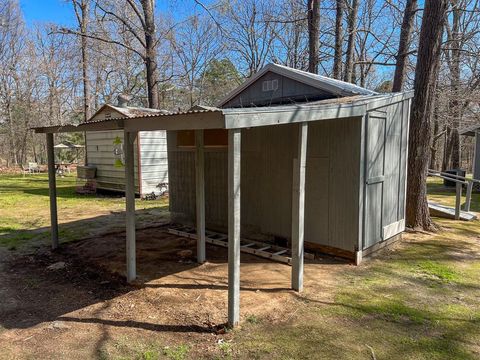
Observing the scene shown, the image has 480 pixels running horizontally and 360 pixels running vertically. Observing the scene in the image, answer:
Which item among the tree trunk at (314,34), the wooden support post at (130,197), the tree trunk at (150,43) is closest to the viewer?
the wooden support post at (130,197)

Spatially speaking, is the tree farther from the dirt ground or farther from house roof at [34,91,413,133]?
house roof at [34,91,413,133]

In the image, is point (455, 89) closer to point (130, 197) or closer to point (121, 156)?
point (121, 156)

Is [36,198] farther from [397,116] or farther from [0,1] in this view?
[0,1]

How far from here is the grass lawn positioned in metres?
2.75

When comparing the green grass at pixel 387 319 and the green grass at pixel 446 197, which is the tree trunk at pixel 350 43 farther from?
the green grass at pixel 387 319

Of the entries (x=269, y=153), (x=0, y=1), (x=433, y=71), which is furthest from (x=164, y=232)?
(x=0, y=1)

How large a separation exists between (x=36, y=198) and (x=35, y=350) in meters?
9.85

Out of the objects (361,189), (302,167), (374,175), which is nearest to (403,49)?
(374,175)

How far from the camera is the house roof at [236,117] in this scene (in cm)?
290

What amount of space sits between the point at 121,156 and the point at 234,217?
9.06m

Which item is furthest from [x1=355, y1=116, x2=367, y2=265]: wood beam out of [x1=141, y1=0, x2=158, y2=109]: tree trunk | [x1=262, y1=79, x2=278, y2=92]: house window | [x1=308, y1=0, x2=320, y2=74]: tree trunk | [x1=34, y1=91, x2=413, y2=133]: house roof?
[x1=141, y1=0, x2=158, y2=109]: tree trunk

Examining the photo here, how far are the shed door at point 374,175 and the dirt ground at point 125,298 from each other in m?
0.75

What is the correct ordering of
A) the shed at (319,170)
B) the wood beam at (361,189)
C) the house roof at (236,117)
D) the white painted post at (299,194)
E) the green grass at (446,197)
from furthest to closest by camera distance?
the green grass at (446,197)
the shed at (319,170)
the wood beam at (361,189)
the white painted post at (299,194)
the house roof at (236,117)

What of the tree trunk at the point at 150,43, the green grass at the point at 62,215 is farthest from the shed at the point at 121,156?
the tree trunk at the point at 150,43
